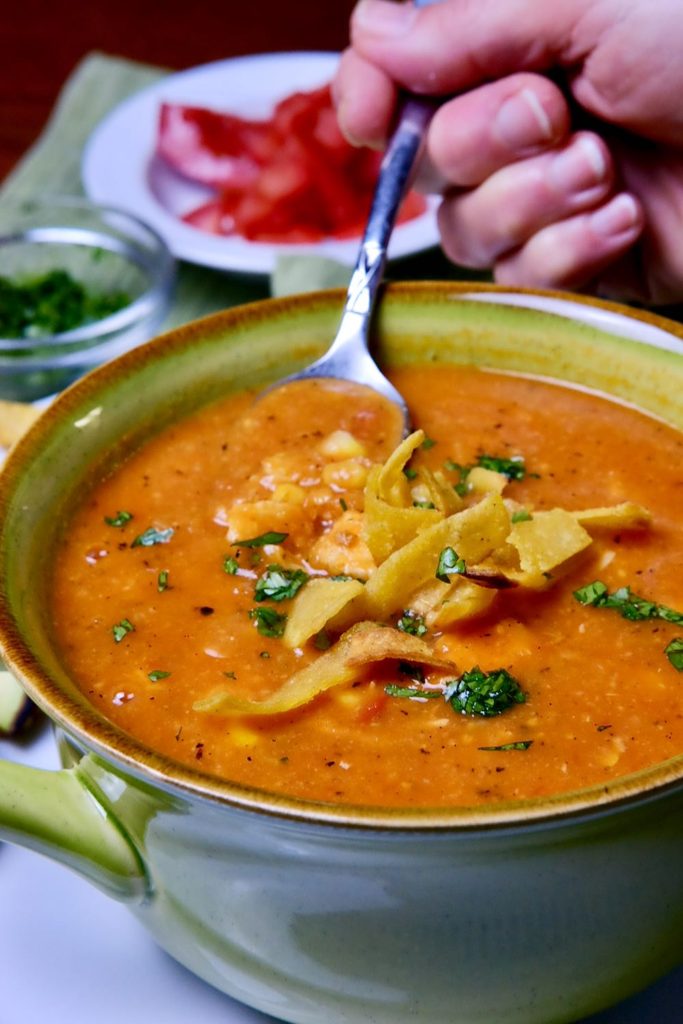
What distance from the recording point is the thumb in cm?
Result: 265

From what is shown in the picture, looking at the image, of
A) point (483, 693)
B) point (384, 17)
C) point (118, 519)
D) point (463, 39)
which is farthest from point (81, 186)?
point (483, 693)

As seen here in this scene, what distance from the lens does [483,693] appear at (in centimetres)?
160

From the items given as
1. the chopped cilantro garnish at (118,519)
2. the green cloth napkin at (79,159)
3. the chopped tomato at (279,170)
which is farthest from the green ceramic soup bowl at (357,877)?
the chopped tomato at (279,170)

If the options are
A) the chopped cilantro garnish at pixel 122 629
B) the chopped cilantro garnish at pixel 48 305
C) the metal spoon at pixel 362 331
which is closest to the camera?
the chopped cilantro garnish at pixel 122 629

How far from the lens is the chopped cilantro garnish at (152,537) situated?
77.1 inches

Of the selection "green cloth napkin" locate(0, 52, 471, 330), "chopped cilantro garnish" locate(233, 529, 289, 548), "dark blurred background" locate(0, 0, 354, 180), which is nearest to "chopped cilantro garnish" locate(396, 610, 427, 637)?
"chopped cilantro garnish" locate(233, 529, 289, 548)

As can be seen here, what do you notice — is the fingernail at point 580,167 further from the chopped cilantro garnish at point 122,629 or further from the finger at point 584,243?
the chopped cilantro garnish at point 122,629

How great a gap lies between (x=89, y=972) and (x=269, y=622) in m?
0.51

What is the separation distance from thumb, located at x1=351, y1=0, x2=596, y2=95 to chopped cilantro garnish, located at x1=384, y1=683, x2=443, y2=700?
64.9 inches

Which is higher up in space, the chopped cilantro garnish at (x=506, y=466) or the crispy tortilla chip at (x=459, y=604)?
the crispy tortilla chip at (x=459, y=604)

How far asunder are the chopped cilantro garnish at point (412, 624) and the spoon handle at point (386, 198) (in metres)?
0.75

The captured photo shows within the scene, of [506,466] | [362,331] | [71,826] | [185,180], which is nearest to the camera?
[71,826]

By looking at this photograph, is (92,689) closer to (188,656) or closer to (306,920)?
(188,656)

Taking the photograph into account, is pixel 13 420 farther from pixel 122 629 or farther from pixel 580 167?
pixel 580 167
